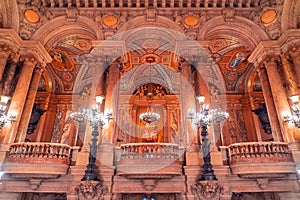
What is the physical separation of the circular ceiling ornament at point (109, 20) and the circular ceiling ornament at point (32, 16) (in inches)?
113

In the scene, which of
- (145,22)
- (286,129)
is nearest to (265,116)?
(286,129)

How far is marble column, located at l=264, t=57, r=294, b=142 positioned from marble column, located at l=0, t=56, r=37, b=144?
31.5ft

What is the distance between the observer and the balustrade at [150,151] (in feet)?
23.4

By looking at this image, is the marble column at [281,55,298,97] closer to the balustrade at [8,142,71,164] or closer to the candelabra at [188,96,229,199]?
the candelabra at [188,96,229,199]

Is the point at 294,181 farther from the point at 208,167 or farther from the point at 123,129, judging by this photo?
the point at 123,129

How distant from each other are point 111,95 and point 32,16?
5110mm

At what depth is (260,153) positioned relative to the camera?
7.33 metres

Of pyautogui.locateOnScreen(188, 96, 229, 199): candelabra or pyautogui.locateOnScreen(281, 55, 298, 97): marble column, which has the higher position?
pyautogui.locateOnScreen(281, 55, 298, 97): marble column

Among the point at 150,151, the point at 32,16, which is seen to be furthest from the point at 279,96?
the point at 32,16

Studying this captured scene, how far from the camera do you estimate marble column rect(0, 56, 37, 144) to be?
25.0 feet

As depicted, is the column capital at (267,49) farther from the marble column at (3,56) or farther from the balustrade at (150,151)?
the marble column at (3,56)

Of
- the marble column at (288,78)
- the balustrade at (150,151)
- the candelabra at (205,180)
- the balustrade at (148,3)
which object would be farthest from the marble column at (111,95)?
the marble column at (288,78)

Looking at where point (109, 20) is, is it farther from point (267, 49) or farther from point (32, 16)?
point (267, 49)

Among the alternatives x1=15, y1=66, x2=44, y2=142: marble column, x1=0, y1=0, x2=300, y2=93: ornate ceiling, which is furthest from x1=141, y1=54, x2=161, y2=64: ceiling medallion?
x1=15, y1=66, x2=44, y2=142: marble column
